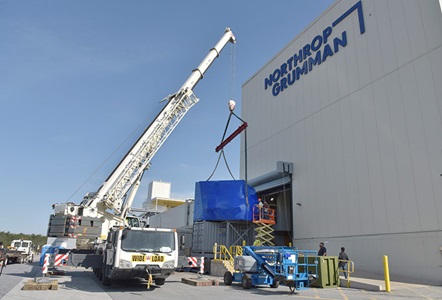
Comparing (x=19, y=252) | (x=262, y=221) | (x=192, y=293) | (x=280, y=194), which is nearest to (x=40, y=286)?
(x=192, y=293)

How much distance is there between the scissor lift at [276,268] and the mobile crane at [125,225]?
117 inches

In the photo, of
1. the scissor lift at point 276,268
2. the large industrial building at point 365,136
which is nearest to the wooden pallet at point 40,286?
the scissor lift at point 276,268

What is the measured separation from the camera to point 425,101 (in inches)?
605

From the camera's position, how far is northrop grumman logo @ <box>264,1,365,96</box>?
21181 millimetres

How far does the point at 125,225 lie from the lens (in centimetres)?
1816

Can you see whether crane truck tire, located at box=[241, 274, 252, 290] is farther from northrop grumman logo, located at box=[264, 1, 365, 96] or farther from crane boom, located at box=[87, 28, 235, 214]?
northrop grumman logo, located at box=[264, 1, 365, 96]

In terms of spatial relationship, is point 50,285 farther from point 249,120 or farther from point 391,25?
point 249,120

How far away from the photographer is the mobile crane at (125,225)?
1149 centimetres

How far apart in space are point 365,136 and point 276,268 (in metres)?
10.1

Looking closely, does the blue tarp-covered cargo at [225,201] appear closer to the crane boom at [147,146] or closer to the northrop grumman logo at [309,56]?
the crane boom at [147,146]

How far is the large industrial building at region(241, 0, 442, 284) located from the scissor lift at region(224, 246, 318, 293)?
19.0ft

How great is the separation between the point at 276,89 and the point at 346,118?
878 centimetres

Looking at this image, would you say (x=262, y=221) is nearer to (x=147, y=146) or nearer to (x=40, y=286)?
(x=147, y=146)

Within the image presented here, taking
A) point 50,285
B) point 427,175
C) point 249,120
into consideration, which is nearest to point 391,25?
point 427,175
